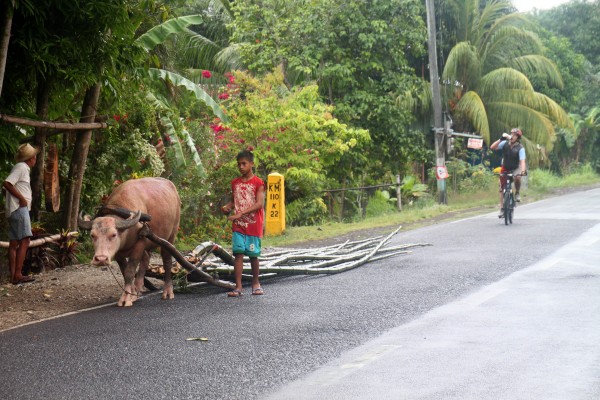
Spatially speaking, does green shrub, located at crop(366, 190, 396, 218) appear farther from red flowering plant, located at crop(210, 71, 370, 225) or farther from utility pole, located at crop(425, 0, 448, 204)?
red flowering plant, located at crop(210, 71, 370, 225)

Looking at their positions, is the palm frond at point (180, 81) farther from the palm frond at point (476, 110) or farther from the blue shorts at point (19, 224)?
the palm frond at point (476, 110)

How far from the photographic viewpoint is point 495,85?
1355 inches

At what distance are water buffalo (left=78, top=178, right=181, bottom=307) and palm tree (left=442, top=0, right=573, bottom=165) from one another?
23342 mm

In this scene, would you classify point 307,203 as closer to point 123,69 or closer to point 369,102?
point 369,102

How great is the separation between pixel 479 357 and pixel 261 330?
2.22 meters

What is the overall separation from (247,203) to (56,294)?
2.70 meters

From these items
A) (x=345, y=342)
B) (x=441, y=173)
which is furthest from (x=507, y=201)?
(x=345, y=342)

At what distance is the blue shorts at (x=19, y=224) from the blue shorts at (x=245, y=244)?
2.94m

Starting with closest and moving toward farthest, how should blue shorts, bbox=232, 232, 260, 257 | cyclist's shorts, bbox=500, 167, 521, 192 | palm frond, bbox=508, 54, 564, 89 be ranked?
blue shorts, bbox=232, 232, 260, 257, cyclist's shorts, bbox=500, 167, 521, 192, palm frond, bbox=508, 54, 564, 89

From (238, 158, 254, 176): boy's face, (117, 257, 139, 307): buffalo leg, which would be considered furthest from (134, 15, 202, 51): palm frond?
(117, 257, 139, 307): buffalo leg

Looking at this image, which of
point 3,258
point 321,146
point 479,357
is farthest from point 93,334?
point 321,146

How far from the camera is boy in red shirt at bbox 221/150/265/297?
1072cm

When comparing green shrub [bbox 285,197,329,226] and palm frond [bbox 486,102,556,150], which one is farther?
palm frond [bbox 486,102,556,150]

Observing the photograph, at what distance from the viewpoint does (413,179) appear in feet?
109
